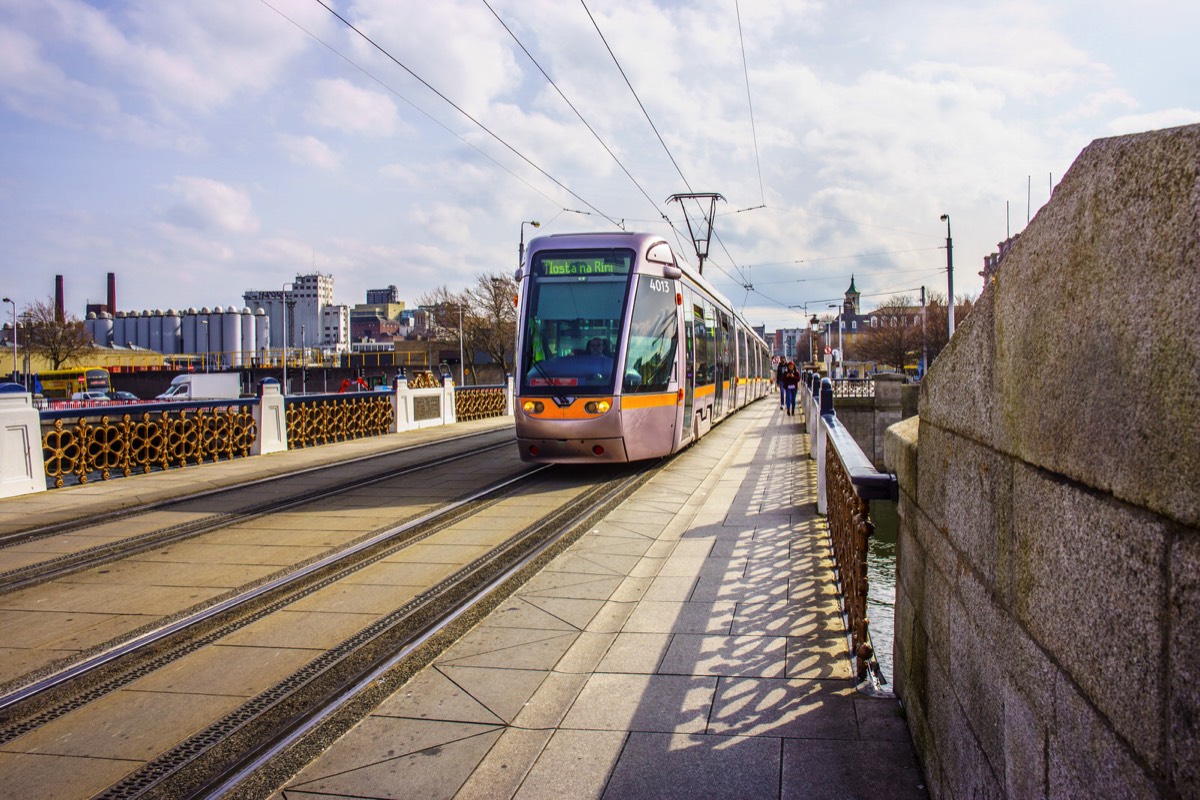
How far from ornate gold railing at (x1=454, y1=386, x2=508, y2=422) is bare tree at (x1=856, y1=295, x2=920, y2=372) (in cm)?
4661

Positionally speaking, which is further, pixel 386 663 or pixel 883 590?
pixel 883 590

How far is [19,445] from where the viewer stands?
12.6 meters

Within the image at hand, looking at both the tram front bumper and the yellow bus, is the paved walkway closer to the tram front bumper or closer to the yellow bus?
the tram front bumper

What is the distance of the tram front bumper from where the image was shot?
1235cm

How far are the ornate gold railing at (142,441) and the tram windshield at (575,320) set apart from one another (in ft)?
23.2

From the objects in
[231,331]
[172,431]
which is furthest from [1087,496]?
[231,331]

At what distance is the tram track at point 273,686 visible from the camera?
395 cm

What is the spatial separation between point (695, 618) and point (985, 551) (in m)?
3.32

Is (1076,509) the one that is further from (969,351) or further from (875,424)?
(875,424)

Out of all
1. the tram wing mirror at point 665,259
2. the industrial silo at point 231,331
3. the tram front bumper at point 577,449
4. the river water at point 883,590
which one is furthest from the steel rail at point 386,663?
the industrial silo at point 231,331

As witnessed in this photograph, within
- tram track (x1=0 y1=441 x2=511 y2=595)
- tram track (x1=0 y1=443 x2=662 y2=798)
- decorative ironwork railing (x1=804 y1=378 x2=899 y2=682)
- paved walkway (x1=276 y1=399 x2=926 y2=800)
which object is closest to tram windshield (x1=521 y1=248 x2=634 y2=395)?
tram track (x1=0 y1=441 x2=511 y2=595)

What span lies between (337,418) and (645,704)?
1885 cm

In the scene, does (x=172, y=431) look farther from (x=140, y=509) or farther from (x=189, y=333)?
(x=189, y=333)

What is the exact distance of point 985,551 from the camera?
97.3 inches
